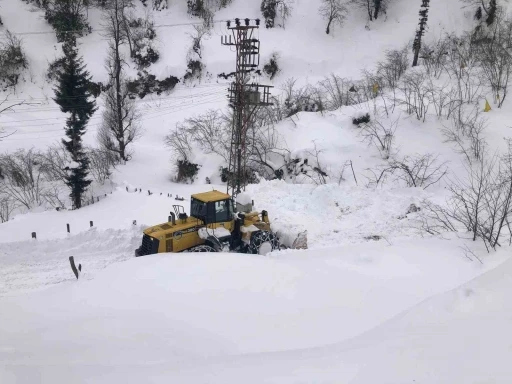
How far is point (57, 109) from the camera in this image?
31.7m

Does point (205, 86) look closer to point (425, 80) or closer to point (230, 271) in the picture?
point (425, 80)

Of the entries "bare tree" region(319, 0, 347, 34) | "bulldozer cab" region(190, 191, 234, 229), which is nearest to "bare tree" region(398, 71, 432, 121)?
"bare tree" region(319, 0, 347, 34)

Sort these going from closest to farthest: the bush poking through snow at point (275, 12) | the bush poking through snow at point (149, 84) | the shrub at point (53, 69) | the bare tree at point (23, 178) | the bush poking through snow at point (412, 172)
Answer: the bush poking through snow at point (412, 172) → the bare tree at point (23, 178) → the shrub at point (53, 69) → the bush poking through snow at point (149, 84) → the bush poking through snow at point (275, 12)

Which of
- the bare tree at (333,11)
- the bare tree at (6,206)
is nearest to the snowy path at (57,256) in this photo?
the bare tree at (6,206)

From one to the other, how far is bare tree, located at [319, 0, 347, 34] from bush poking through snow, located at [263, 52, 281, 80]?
5.47 meters

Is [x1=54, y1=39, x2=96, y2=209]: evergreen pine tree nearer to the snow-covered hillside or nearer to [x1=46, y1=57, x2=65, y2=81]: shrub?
the snow-covered hillside

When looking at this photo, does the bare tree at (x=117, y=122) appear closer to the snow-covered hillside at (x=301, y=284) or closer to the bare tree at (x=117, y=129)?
the bare tree at (x=117, y=129)

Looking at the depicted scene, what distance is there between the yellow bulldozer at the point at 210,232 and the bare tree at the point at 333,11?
26283mm

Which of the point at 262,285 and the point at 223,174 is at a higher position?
the point at 262,285

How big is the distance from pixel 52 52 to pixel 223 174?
20.8 meters

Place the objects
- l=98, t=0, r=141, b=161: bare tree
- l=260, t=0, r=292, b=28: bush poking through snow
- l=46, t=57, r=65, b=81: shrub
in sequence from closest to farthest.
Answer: l=98, t=0, r=141, b=161: bare tree < l=46, t=57, r=65, b=81: shrub < l=260, t=0, r=292, b=28: bush poking through snow

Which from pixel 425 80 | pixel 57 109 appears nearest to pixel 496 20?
pixel 425 80

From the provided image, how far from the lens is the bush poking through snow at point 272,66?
103ft

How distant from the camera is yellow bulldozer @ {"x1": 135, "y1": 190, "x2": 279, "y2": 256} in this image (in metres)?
10.6
